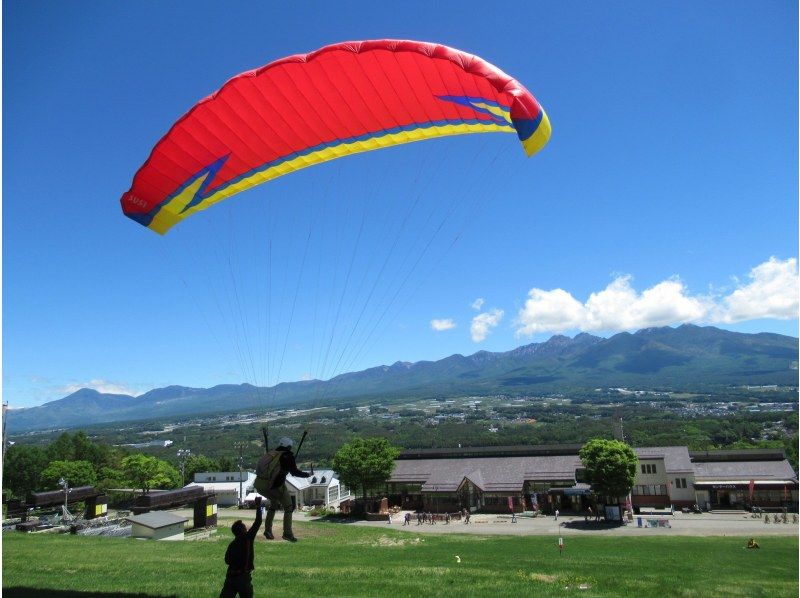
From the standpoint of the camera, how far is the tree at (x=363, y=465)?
37062 millimetres

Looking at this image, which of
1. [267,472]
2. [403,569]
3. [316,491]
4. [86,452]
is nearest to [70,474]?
[86,452]

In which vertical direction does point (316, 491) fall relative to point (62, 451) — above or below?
below

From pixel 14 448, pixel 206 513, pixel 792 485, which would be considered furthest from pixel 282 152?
pixel 14 448

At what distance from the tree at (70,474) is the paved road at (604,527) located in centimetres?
2376

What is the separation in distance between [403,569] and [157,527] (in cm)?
1646

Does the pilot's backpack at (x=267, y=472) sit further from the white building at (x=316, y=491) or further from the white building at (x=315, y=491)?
the white building at (x=316, y=491)

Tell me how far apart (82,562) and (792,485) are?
44468 millimetres

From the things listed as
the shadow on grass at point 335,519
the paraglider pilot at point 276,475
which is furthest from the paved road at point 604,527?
the paraglider pilot at point 276,475

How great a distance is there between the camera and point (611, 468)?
3195 cm

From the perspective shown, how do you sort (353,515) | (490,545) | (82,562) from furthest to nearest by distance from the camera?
(353,515) < (490,545) < (82,562)

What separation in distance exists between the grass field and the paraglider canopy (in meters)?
7.74

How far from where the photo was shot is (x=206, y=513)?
28.5 metres

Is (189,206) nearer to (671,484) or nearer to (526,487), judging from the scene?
(526,487)

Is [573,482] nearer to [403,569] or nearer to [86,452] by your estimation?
[403,569]
